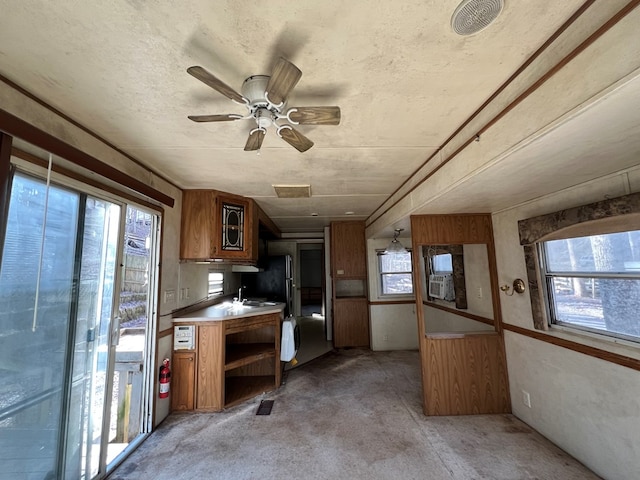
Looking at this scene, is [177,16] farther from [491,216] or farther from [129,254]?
[491,216]

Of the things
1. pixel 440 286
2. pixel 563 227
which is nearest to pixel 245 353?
pixel 440 286

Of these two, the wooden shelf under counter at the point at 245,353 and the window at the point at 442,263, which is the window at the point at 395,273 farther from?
the wooden shelf under counter at the point at 245,353

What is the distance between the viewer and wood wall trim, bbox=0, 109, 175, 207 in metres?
1.25

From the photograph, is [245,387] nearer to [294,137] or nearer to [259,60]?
[294,137]

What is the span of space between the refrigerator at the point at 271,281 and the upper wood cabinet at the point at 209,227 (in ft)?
6.57

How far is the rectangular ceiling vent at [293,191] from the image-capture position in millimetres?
3053

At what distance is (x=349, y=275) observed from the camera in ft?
17.1

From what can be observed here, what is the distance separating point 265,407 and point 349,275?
282 centimetres

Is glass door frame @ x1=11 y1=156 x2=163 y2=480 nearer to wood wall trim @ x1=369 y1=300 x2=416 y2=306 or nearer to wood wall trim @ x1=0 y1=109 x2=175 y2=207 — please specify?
wood wall trim @ x1=0 y1=109 x2=175 y2=207

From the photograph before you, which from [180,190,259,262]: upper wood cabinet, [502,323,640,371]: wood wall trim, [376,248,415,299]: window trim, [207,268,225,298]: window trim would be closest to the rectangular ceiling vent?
[180,190,259,262]: upper wood cabinet

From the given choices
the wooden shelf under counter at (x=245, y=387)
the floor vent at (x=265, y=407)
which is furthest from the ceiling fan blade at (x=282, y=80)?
the wooden shelf under counter at (x=245, y=387)

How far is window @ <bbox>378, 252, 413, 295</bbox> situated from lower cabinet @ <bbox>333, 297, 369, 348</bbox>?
58 centimetres

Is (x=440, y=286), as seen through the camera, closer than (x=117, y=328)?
No

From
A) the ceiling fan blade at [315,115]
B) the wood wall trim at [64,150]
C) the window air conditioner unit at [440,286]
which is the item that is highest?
the ceiling fan blade at [315,115]
